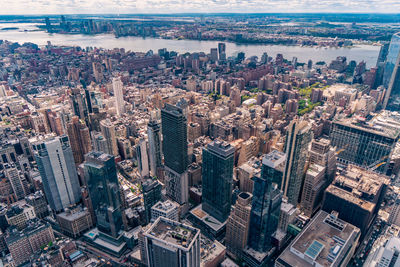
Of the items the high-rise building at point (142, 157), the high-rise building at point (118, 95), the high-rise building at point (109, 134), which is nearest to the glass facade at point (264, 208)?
the high-rise building at point (142, 157)

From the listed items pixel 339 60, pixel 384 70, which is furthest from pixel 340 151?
pixel 339 60

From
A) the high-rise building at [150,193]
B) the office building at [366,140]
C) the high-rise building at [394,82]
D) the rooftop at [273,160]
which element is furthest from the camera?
the high-rise building at [394,82]

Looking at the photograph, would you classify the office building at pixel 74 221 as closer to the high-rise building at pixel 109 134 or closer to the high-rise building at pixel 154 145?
the high-rise building at pixel 154 145

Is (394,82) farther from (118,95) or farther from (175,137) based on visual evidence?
(118,95)

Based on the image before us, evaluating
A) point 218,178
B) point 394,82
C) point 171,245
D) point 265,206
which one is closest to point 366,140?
point 265,206

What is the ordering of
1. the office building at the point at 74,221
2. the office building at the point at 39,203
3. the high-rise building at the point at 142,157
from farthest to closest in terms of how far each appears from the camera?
the high-rise building at the point at 142,157 → the office building at the point at 39,203 → the office building at the point at 74,221

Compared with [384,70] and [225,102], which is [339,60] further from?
[225,102]
